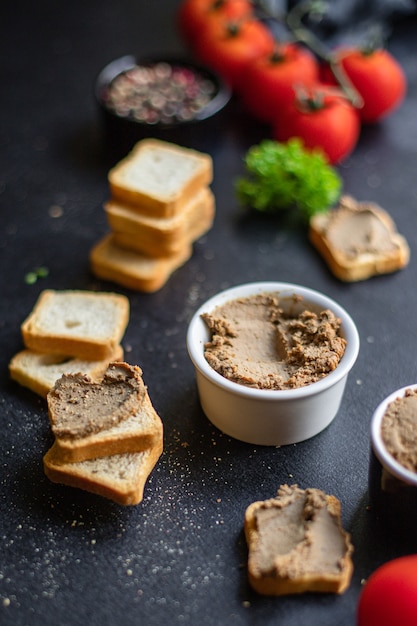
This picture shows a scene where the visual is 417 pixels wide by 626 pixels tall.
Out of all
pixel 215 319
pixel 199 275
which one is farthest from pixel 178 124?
pixel 215 319

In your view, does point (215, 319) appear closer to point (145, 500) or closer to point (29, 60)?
point (145, 500)

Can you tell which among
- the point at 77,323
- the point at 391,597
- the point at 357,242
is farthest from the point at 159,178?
the point at 391,597

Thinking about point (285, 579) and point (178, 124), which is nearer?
point (285, 579)

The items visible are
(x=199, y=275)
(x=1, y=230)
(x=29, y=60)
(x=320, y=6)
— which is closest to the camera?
(x=199, y=275)

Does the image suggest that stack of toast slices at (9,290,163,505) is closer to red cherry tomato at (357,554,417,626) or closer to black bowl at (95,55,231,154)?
red cherry tomato at (357,554,417,626)

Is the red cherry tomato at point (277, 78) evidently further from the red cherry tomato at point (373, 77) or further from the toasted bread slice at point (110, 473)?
the toasted bread slice at point (110, 473)

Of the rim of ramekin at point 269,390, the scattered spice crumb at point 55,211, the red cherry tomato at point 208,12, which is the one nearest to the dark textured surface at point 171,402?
the scattered spice crumb at point 55,211
